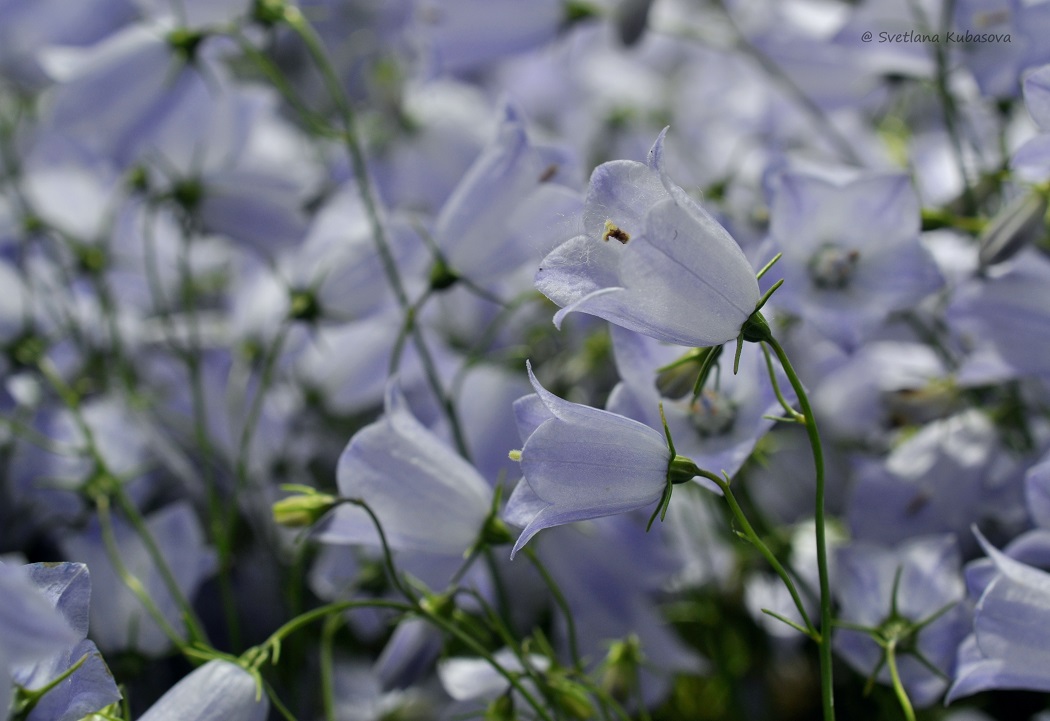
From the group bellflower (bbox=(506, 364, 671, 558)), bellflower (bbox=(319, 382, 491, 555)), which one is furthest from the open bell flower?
bellflower (bbox=(319, 382, 491, 555))

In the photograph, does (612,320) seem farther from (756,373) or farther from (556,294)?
(756,373)

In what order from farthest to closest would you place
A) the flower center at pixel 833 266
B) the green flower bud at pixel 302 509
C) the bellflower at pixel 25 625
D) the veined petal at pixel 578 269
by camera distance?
the flower center at pixel 833 266 → the green flower bud at pixel 302 509 → the veined petal at pixel 578 269 → the bellflower at pixel 25 625

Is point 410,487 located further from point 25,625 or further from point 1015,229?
→ point 1015,229

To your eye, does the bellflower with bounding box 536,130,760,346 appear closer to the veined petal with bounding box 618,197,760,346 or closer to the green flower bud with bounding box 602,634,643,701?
the veined petal with bounding box 618,197,760,346

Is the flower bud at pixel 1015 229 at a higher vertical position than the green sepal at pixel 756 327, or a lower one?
lower

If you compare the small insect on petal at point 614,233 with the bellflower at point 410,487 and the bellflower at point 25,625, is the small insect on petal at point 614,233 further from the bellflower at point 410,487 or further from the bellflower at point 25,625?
the bellflower at point 25,625

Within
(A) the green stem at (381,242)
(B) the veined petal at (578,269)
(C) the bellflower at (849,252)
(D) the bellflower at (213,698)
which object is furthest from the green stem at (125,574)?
(C) the bellflower at (849,252)

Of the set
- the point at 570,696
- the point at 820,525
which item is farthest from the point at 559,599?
the point at 820,525
